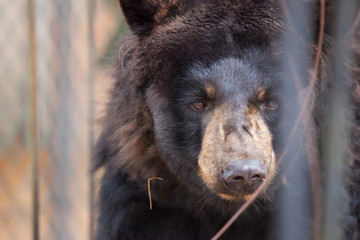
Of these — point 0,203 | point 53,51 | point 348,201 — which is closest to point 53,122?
point 53,51

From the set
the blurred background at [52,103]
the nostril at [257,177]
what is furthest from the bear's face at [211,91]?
the blurred background at [52,103]

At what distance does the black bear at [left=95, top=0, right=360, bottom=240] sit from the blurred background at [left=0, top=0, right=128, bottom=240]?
0.55 meters

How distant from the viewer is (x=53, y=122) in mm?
4090

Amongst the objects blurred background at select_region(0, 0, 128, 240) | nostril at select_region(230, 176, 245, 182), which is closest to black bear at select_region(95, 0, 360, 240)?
nostril at select_region(230, 176, 245, 182)

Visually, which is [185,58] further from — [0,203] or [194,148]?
[0,203]

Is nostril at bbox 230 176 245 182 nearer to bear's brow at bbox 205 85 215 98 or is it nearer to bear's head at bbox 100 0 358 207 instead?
bear's head at bbox 100 0 358 207

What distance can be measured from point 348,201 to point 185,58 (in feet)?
4.06

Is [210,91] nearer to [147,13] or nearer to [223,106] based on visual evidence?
[223,106]

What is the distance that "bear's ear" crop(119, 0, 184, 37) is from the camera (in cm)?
313

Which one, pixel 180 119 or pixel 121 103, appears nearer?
pixel 180 119

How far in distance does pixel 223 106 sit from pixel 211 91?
11 cm

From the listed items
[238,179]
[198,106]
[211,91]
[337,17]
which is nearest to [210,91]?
[211,91]

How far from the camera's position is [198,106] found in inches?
118

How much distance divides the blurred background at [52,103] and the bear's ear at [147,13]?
0.55m
